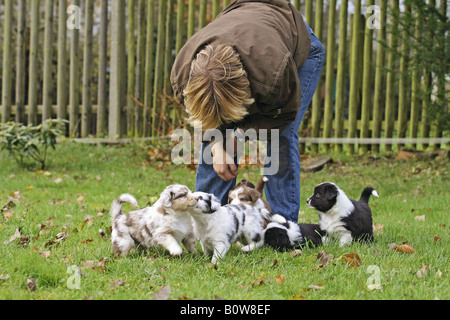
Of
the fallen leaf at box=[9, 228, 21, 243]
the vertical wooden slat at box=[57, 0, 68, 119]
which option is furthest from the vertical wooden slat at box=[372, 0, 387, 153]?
the fallen leaf at box=[9, 228, 21, 243]

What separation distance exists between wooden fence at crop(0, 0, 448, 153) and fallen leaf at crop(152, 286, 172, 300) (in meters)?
5.29

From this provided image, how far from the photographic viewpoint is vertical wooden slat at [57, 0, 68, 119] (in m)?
8.84

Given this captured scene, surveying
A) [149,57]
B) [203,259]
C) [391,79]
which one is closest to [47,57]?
[149,57]

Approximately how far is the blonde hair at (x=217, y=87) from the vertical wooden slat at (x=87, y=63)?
19.3 ft

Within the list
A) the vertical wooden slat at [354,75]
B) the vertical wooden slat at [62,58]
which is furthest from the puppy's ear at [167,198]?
the vertical wooden slat at [62,58]

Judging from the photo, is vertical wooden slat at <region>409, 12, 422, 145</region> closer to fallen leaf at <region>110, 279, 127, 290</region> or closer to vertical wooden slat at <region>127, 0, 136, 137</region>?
vertical wooden slat at <region>127, 0, 136, 137</region>

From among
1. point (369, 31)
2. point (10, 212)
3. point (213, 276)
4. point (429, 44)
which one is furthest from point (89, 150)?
point (213, 276)

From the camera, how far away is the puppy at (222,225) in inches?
145

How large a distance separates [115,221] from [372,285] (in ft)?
5.94

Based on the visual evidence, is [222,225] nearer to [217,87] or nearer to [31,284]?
[217,87]

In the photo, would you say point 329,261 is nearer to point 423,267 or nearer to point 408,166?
point 423,267

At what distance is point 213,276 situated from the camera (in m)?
3.18

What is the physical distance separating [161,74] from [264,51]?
18.2 feet

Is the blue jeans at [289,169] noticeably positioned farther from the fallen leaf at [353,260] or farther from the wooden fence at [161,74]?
the wooden fence at [161,74]
